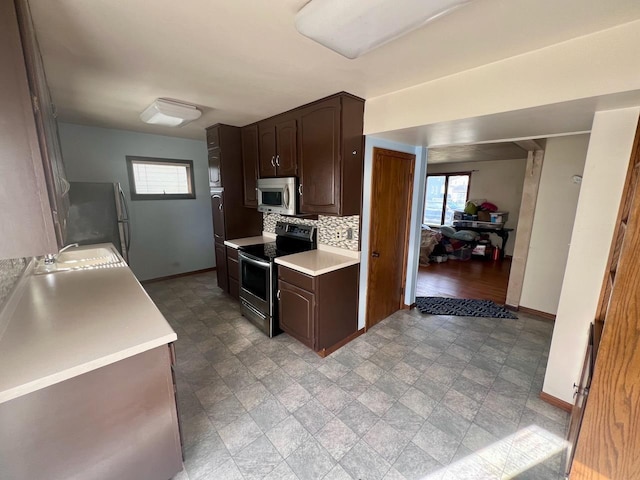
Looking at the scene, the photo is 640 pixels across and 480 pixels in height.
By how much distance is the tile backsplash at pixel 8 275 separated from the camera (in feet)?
4.58

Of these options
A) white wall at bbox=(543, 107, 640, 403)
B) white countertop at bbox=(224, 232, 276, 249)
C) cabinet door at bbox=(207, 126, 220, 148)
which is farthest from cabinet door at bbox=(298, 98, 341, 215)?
white wall at bbox=(543, 107, 640, 403)

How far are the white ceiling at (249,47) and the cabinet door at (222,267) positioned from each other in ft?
6.42

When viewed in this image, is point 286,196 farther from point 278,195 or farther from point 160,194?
point 160,194

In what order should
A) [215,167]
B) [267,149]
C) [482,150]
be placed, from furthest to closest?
[482,150], [215,167], [267,149]

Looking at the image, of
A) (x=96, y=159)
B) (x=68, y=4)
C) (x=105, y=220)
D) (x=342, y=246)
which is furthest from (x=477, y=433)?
(x=96, y=159)

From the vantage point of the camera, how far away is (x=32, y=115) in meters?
0.88

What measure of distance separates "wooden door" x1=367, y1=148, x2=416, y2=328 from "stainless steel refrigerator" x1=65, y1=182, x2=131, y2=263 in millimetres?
3415

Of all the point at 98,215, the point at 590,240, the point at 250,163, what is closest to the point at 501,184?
the point at 590,240

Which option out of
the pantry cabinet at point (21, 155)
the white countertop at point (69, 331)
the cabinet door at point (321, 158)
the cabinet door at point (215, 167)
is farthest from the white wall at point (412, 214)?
the pantry cabinet at point (21, 155)

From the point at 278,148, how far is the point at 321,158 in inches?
28.8

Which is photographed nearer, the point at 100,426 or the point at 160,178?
the point at 100,426

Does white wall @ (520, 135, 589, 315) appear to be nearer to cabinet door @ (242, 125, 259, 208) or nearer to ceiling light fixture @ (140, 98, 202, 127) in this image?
cabinet door @ (242, 125, 259, 208)

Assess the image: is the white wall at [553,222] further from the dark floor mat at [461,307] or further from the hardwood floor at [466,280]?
the hardwood floor at [466,280]

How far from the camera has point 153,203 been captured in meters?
4.31
